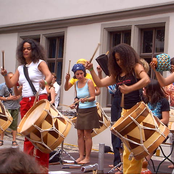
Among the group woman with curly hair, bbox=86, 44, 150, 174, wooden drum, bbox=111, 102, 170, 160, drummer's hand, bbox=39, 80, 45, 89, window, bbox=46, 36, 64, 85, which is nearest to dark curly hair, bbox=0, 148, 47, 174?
wooden drum, bbox=111, 102, 170, 160

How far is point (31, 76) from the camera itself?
4676mm

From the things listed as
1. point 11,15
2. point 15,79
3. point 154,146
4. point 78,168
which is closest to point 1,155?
point 154,146

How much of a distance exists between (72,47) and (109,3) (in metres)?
1.54

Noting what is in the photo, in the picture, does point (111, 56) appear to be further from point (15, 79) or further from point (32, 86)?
point (15, 79)

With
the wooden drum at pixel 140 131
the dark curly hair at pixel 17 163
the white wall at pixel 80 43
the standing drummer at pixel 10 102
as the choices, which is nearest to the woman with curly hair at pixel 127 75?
the wooden drum at pixel 140 131

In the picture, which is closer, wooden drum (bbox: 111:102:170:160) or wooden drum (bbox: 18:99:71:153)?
wooden drum (bbox: 111:102:170:160)

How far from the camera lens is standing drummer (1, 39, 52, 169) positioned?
4.62m

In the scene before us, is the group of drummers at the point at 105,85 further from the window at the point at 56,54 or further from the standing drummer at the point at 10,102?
the window at the point at 56,54

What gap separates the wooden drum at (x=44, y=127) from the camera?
427 centimetres

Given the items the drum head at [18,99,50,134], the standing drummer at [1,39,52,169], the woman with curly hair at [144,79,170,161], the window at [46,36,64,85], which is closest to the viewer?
the drum head at [18,99,50,134]

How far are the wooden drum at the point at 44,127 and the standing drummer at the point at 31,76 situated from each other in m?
0.19

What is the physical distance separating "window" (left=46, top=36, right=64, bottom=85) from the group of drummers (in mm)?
4355

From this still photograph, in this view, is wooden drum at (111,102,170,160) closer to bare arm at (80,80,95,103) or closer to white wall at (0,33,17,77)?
bare arm at (80,80,95,103)

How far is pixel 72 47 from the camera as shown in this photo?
10.1 m
